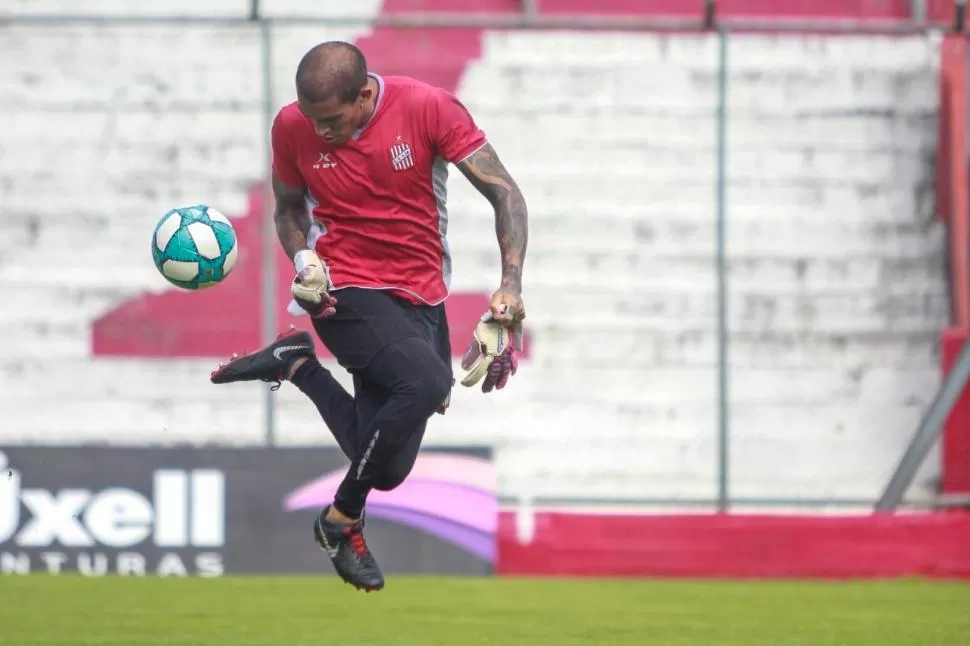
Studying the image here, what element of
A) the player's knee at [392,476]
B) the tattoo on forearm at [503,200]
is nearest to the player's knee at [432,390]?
the player's knee at [392,476]

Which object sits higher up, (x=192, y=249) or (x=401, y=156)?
(x=401, y=156)

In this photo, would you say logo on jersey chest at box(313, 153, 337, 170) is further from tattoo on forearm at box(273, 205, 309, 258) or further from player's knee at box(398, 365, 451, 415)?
player's knee at box(398, 365, 451, 415)

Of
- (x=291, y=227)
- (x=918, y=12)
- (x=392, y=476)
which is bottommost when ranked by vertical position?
(x=392, y=476)

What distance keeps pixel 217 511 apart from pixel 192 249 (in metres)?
3.75

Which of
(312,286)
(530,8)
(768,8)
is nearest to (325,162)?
(312,286)

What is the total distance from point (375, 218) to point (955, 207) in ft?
21.7

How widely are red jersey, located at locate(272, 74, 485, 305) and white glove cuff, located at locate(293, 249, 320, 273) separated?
16 centimetres

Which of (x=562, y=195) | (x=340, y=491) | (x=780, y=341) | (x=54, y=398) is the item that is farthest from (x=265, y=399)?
(x=340, y=491)

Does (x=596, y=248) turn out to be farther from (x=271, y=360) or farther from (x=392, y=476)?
(x=392, y=476)

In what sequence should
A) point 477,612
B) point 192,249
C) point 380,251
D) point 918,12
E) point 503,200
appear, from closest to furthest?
1. point 503,200
2. point 380,251
3. point 192,249
4. point 477,612
5. point 918,12

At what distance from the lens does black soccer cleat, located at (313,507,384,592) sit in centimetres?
650

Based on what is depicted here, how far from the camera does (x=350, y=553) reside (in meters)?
6.55

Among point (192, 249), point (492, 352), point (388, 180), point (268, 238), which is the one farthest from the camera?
point (268, 238)

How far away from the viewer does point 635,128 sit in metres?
11.6
